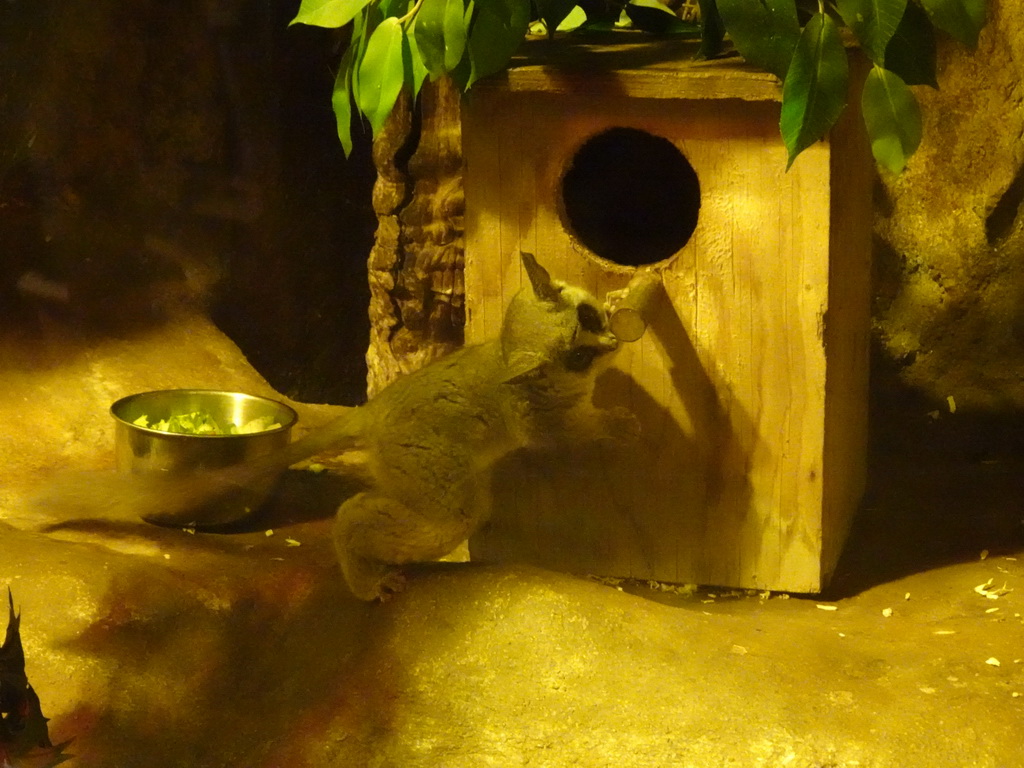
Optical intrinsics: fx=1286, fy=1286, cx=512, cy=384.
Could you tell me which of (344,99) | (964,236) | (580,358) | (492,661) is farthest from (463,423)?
(964,236)

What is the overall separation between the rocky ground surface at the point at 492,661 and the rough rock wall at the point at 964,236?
1.15 meters

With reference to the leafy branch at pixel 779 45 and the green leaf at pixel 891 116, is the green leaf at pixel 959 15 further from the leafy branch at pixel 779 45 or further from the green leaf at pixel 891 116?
the green leaf at pixel 891 116

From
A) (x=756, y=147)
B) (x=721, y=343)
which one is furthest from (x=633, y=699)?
(x=756, y=147)

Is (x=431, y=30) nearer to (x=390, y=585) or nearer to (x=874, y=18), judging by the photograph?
(x=874, y=18)

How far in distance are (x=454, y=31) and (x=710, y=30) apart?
0.67 m

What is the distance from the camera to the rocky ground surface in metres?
2.67

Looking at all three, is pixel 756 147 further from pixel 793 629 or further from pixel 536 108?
pixel 793 629

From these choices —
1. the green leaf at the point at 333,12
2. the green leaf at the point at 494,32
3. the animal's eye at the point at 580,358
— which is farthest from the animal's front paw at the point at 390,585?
the green leaf at the point at 333,12

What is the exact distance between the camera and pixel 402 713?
9.15 ft

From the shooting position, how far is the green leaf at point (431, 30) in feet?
9.64

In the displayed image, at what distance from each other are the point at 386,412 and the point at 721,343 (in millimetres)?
883

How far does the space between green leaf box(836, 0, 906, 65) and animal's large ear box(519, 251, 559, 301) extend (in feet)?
3.00

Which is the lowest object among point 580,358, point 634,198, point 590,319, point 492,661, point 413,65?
point 492,661

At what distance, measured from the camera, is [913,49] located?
2.85 metres
